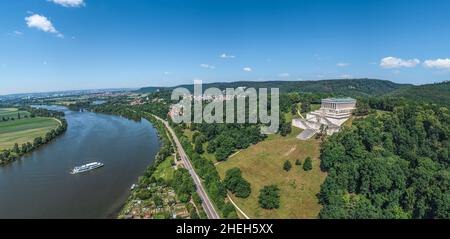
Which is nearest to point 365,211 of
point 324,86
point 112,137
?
point 112,137

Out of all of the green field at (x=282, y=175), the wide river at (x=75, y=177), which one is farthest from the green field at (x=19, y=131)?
the green field at (x=282, y=175)

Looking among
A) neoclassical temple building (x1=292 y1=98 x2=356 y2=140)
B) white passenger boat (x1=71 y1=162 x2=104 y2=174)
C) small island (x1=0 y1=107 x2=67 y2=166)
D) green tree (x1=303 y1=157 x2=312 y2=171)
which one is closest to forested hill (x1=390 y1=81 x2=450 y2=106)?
neoclassical temple building (x1=292 y1=98 x2=356 y2=140)

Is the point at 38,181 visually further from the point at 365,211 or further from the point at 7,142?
the point at 365,211

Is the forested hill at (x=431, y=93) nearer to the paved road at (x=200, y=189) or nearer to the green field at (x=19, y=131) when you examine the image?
the paved road at (x=200, y=189)

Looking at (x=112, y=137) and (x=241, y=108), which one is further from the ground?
(x=241, y=108)

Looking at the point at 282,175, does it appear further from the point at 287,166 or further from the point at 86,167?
the point at 86,167
